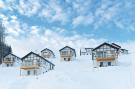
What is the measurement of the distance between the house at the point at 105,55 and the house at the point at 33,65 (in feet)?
40.4

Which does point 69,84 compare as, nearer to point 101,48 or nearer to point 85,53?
point 101,48

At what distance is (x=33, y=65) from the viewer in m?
71.2

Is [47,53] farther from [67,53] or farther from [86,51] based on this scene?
[86,51]

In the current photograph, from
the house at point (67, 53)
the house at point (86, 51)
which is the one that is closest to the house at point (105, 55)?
the house at point (67, 53)

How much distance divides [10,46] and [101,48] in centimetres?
5212

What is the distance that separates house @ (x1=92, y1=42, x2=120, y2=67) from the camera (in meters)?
65.8

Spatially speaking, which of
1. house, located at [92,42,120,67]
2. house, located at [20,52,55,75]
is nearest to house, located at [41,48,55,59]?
house, located at [20,52,55,75]

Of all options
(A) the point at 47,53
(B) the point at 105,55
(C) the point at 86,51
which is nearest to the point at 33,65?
(B) the point at 105,55

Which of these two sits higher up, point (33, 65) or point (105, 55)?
point (105, 55)

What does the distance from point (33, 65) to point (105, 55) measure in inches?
669

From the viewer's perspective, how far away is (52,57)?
9969 centimetres

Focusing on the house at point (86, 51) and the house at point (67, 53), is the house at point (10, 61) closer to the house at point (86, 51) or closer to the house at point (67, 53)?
the house at point (67, 53)

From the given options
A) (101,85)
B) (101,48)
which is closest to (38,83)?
(101,85)

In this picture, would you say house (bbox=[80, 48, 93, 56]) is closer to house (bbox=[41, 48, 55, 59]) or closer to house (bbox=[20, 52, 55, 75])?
house (bbox=[41, 48, 55, 59])
